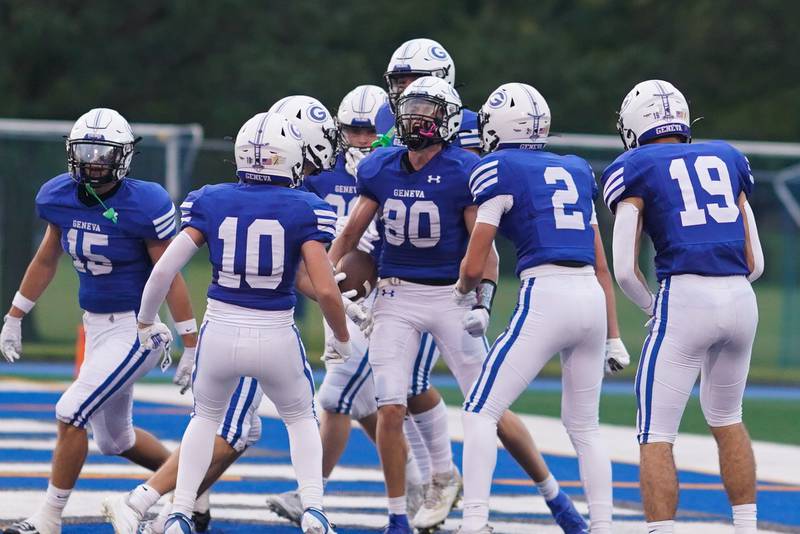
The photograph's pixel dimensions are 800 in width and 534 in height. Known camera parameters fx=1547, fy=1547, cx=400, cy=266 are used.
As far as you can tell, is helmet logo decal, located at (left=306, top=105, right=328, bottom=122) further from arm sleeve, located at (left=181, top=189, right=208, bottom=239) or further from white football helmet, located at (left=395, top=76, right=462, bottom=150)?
arm sleeve, located at (left=181, top=189, right=208, bottom=239)

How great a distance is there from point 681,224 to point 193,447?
2.12 m

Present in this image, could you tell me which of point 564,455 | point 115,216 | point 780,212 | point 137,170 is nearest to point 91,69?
point 137,170

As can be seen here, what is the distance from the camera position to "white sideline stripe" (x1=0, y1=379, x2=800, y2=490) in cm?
942

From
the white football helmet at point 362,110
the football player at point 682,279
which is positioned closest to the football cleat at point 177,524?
the football player at point 682,279

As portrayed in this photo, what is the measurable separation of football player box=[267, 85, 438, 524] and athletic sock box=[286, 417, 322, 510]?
1.07 meters

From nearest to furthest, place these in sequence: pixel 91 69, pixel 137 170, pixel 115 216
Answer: pixel 115 216 < pixel 137 170 < pixel 91 69

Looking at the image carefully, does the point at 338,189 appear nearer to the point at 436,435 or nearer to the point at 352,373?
the point at 352,373

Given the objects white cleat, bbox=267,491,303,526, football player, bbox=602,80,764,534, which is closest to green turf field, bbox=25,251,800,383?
white cleat, bbox=267,491,303,526

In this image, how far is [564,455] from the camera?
9742mm

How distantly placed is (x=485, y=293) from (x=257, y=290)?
114cm

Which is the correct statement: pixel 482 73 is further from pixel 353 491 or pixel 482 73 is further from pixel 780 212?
pixel 353 491

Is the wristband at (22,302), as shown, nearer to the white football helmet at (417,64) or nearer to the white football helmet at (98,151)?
the white football helmet at (98,151)

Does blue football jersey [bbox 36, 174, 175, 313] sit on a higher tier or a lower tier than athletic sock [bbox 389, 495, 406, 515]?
higher

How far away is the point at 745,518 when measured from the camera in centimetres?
623
